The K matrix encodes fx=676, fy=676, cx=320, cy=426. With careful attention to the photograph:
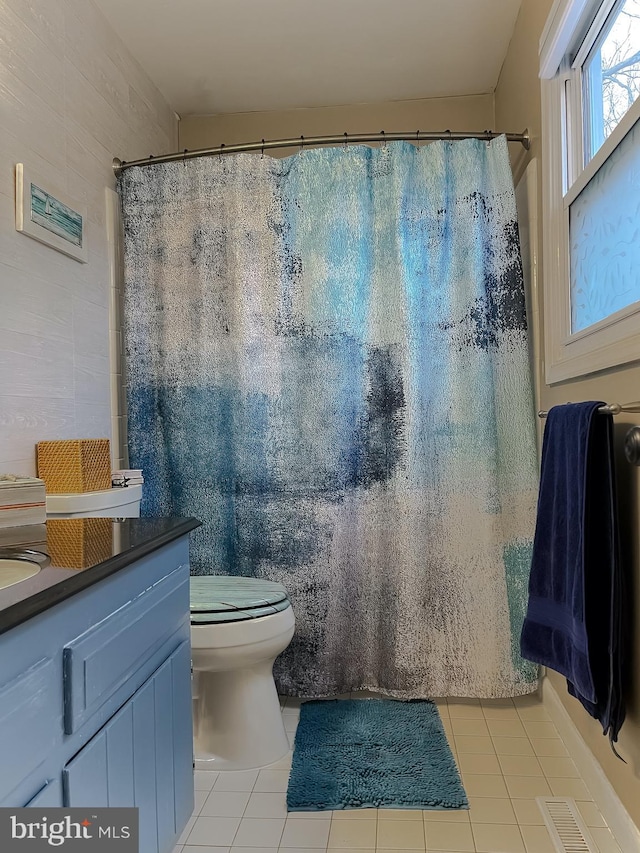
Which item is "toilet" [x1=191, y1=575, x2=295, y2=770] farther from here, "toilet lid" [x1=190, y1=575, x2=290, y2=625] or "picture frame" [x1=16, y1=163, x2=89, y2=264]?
"picture frame" [x1=16, y1=163, x2=89, y2=264]

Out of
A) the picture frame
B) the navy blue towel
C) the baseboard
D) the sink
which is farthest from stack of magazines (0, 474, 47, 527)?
the baseboard

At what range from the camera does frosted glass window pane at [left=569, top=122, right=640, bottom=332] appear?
1416mm

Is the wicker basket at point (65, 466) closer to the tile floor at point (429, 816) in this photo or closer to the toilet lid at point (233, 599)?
the toilet lid at point (233, 599)

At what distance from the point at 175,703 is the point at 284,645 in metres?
0.59

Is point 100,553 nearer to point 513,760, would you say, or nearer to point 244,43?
point 513,760

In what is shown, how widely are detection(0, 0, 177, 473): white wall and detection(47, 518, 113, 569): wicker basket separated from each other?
358 millimetres

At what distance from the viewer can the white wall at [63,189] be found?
173 cm

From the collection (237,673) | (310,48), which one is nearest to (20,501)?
(237,673)

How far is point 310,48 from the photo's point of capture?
252cm

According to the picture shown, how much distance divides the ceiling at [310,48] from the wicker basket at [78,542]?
177cm

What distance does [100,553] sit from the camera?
116cm

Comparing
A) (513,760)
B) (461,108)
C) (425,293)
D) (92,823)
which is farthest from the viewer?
(461,108)

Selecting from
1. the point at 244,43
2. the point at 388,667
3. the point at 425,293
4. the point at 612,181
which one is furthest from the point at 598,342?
Result: the point at 244,43

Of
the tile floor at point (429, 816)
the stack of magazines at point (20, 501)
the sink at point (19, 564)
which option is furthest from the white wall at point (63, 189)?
the tile floor at point (429, 816)
